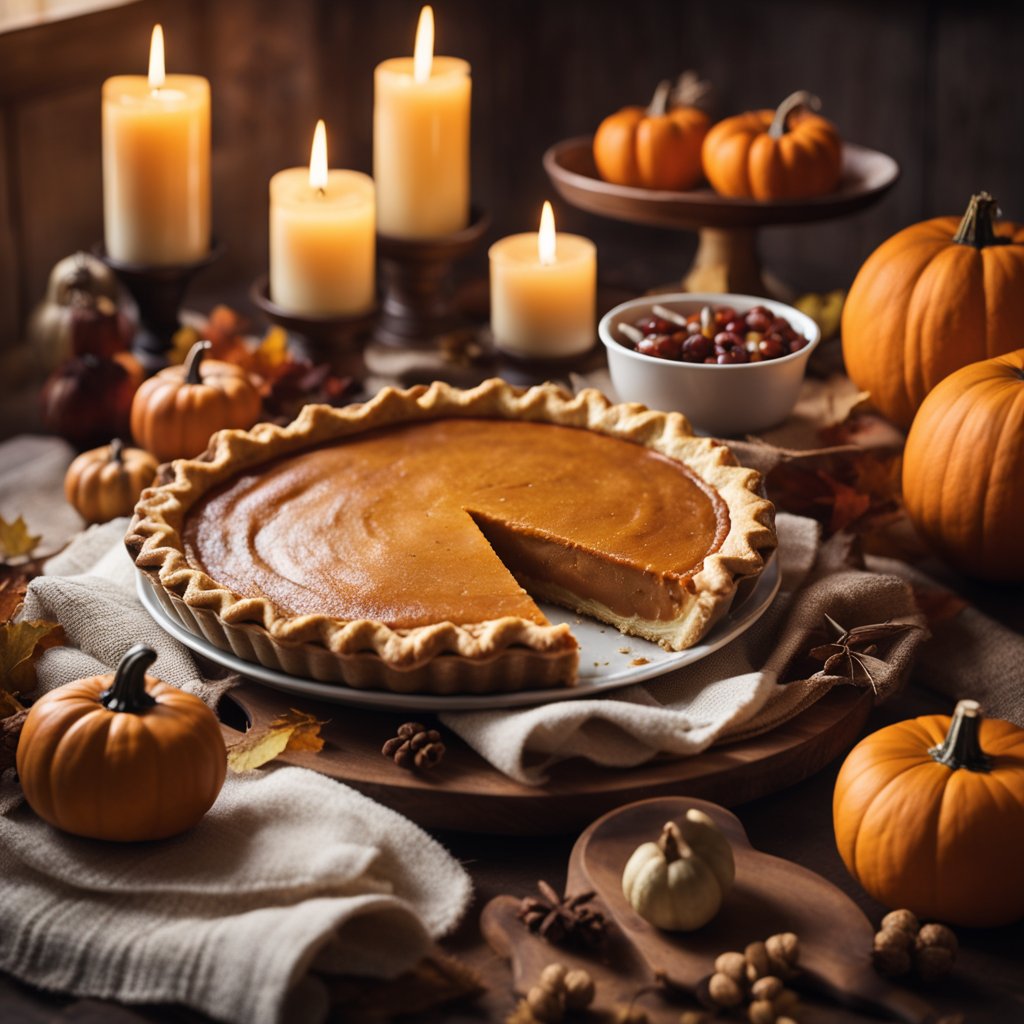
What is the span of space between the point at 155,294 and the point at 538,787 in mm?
2526

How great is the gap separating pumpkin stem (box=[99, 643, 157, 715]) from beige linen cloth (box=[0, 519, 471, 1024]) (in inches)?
10.1

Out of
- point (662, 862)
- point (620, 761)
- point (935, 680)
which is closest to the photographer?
point (662, 862)

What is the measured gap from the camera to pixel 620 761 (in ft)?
9.33

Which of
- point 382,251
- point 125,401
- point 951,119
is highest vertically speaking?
point 951,119

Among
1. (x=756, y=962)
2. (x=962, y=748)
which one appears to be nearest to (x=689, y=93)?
(x=962, y=748)

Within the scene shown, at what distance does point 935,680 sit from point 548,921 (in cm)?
134

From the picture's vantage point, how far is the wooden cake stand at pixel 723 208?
4.47 meters

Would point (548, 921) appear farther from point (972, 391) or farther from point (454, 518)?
point (972, 391)

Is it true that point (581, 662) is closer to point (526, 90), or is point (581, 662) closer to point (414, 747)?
point (414, 747)

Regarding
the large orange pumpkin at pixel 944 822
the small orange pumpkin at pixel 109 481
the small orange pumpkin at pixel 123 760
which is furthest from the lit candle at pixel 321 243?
the large orange pumpkin at pixel 944 822

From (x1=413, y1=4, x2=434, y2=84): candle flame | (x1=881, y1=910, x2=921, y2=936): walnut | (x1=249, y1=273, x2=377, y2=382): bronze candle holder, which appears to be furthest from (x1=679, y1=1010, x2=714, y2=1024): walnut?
(x1=413, y1=4, x2=434, y2=84): candle flame

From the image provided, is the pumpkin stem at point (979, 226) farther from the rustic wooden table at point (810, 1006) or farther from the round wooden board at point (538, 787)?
the round wooden board at point (538, 787)

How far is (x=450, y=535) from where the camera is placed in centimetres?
337

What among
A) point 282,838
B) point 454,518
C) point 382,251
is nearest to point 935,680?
point 454,518
